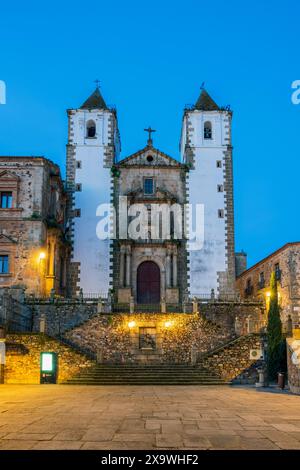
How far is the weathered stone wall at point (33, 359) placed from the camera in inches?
867

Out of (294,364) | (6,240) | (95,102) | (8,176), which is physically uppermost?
(95,102)

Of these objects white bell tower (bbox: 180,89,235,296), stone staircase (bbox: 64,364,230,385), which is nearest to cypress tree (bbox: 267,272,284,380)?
stone staircase (bbox: 64,364,230,385)

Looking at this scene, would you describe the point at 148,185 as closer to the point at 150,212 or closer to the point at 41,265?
the point at 150,212

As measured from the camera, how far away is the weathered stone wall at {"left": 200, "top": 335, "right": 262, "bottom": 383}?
Answer: 908 inches

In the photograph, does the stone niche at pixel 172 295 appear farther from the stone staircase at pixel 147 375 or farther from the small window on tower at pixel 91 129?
the small window on tower at pixel 91 129

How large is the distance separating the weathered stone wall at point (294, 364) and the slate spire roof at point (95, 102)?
24.4 metres

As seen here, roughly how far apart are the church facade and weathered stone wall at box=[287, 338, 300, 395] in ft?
43.0

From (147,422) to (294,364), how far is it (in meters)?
9.84

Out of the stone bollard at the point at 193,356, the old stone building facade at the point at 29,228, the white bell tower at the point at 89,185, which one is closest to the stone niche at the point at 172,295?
the white bell tower at the point at 89,185

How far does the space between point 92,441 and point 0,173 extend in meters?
25.1

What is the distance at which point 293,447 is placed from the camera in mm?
7723

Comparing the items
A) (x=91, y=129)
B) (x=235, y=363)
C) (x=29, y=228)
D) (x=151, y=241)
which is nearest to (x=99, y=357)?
(x=235, y=363)

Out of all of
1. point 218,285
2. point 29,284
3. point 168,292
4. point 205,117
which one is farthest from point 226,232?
point 29,284

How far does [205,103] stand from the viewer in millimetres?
37906
